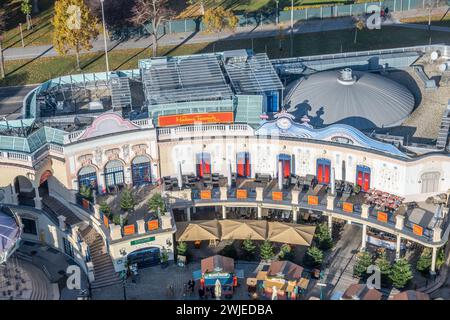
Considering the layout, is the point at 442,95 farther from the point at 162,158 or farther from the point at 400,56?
the point at 162,158

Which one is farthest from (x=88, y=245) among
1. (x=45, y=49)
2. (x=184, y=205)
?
(x=45, y=49)

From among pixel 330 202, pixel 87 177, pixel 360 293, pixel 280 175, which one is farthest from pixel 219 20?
pixel 360 293

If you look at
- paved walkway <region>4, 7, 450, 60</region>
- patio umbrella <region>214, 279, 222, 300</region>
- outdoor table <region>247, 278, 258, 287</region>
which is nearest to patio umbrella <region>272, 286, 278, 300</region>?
outdoor table <region>247, 278, 258, 287</region>

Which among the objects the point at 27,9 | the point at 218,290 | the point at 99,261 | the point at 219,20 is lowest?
the point at 218,290

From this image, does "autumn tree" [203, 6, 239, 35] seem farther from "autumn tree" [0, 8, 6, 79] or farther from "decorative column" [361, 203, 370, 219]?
"decorative column" [361, 203, 370, 219]

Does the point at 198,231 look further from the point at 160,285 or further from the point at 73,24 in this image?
the point at 73,24

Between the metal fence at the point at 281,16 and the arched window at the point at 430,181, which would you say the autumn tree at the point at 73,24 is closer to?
the metal fence at the point at 281,16
